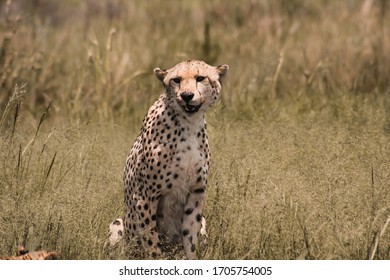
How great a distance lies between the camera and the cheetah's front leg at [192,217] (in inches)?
168

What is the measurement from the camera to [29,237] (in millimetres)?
4098

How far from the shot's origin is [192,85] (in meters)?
4.10

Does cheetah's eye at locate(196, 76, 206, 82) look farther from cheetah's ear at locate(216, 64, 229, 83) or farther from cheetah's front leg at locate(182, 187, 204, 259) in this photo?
cheetah's front leg at locate(182, 187, 204, 259)

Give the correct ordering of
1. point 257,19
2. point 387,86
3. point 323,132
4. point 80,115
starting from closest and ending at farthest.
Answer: point 323,132 < point 80,115 < point 387,86 < point 257,19

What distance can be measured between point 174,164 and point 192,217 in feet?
0.92

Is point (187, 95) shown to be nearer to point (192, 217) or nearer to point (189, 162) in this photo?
point (189, 162)

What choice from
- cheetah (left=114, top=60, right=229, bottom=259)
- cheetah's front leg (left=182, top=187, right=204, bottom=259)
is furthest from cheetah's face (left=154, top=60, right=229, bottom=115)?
cheetah's front leg (left=182, top=187, right=204, bottom=259)

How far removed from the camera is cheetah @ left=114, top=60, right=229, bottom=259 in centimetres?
417

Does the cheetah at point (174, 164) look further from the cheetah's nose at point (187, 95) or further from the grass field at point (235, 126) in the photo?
the grass field at point (235, 126)

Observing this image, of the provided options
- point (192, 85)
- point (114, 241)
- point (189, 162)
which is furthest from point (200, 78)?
point (114, 241)

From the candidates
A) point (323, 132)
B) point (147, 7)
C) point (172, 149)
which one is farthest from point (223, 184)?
A: point (147, 7)

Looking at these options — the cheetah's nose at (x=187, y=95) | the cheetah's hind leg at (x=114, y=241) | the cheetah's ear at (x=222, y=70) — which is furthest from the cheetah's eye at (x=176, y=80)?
the cheetah's hind leg at (x=114, y=241)

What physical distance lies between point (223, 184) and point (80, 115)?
2334mm
